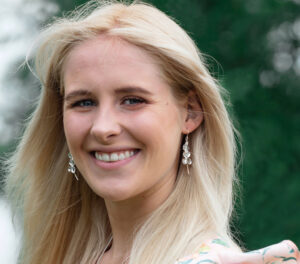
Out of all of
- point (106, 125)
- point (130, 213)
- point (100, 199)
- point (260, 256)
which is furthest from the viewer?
point (100, 199)

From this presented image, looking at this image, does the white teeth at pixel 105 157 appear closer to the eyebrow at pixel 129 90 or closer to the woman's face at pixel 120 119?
the woman's face at pixel 120 119

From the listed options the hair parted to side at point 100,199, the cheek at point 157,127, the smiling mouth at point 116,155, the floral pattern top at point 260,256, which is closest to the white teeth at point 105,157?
the smiling mouth at point 116,155

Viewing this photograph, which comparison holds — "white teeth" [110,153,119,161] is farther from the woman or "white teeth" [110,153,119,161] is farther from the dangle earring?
the dangle earring

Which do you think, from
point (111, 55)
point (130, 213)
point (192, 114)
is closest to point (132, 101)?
point (111, 55)

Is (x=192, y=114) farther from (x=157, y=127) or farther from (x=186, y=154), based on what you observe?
(x=157, y=127)

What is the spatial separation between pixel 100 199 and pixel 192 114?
2.01ft

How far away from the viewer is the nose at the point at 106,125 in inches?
84.6

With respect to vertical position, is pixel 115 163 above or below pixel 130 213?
above

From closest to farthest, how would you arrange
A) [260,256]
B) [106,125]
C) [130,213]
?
[260,256]
[106,125]
[130,213]

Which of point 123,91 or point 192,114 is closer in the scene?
point 123,91

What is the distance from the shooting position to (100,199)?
109 inches

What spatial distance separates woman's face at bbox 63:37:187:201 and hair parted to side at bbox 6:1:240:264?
65 millimetres

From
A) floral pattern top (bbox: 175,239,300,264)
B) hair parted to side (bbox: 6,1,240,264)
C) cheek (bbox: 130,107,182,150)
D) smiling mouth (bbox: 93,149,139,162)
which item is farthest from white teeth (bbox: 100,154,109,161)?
floral pattern top (bbox: 175,239,300,264)

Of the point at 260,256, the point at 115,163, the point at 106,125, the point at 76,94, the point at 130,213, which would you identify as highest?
the point at 76,94
